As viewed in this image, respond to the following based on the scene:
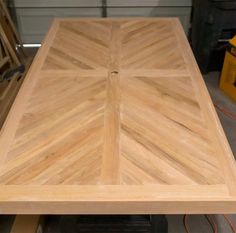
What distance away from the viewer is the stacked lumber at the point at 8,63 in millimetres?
2146

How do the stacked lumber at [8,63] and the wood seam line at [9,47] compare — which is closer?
the stacked lumber at [8,63]

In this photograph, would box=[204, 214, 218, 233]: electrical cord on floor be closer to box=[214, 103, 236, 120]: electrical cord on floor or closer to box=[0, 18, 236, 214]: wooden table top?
box=[0, 18, 236, 214]: wooden table top

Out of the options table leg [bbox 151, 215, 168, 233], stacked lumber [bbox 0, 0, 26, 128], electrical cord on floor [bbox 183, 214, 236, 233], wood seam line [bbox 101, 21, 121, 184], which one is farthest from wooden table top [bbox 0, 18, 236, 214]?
electrical cord on floor [bbox 183, 214, 236, 233]

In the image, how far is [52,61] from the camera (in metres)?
1.79

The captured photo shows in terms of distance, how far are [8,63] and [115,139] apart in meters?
1.73

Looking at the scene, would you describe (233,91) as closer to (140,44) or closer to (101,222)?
(140,44)

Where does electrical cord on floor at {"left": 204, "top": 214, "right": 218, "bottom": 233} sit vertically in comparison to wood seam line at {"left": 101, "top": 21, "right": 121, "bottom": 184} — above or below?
below

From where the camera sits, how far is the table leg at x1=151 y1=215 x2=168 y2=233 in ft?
4.41

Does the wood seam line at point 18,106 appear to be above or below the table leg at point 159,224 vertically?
above

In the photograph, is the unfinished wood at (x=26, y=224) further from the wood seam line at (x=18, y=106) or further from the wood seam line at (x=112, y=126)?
the wood seam line at (x=112, y=126)

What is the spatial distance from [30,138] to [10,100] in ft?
3.24

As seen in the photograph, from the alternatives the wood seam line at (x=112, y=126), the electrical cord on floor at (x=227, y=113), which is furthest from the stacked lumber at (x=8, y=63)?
the electrical cord on floor at (x=227, y=113)

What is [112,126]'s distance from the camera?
4.20ft

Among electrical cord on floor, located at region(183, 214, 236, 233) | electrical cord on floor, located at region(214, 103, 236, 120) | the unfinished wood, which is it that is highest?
the unfinished wood
